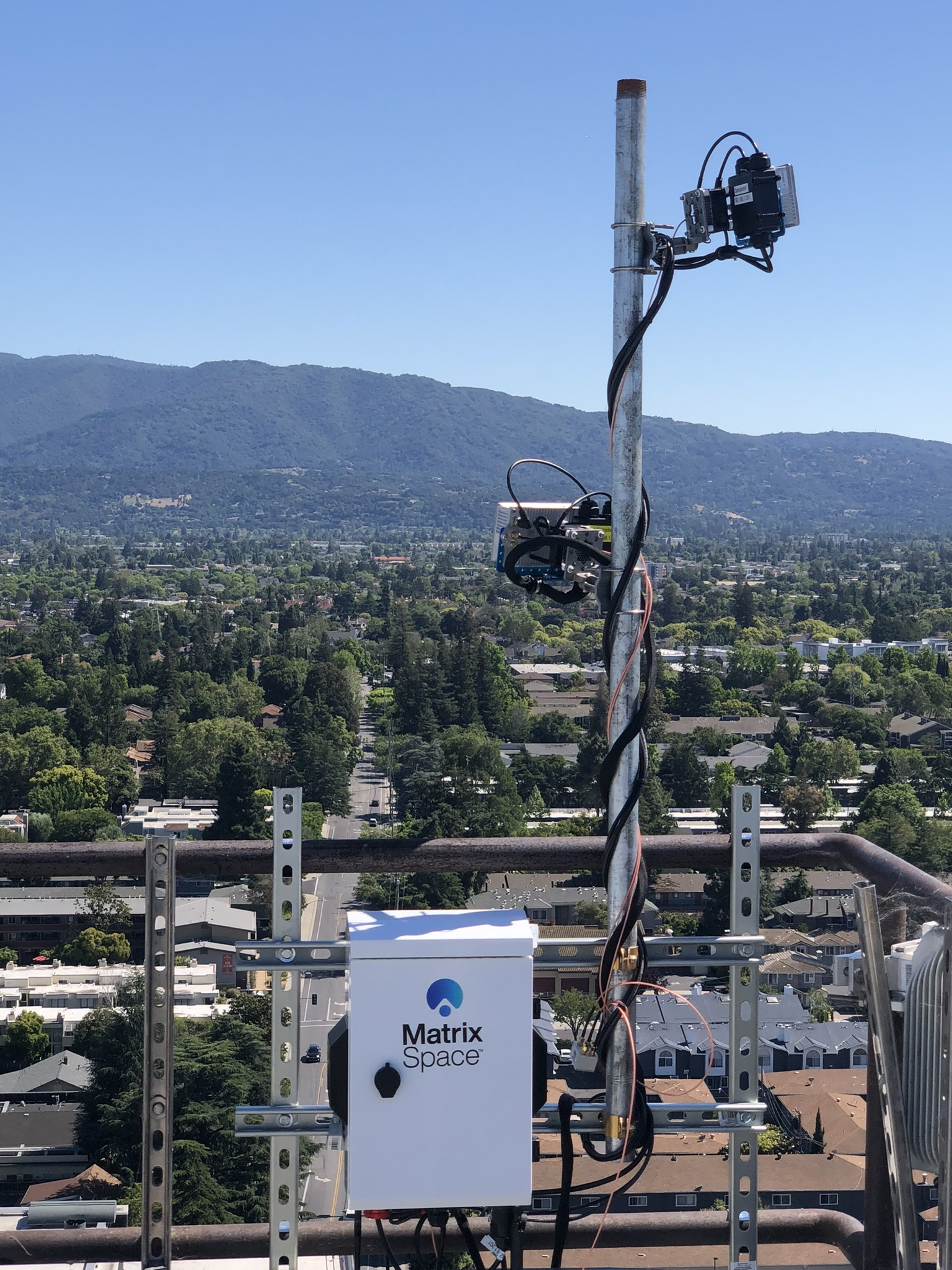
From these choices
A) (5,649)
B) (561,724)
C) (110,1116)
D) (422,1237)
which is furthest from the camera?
(5,649)

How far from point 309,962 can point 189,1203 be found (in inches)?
309

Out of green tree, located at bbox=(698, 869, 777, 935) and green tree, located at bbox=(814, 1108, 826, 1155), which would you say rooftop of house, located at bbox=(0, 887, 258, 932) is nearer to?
green tree, located at bbox=(698, 869, 777, 935)

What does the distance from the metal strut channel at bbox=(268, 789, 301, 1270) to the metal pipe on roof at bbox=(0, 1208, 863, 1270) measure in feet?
0.19

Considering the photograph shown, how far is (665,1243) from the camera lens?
1.87 metres

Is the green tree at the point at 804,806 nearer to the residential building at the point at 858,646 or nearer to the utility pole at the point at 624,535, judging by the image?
the residential building at the point at 858,646

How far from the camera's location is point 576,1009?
91.2 inches

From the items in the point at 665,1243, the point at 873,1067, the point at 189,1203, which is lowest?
the point at 189,1203

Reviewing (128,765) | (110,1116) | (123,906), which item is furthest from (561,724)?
(110,1116)

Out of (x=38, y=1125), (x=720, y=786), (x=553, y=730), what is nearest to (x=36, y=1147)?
(x=38, y=1125)

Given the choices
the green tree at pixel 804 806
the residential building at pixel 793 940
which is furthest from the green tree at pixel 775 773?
the residential building at pixel 793 940

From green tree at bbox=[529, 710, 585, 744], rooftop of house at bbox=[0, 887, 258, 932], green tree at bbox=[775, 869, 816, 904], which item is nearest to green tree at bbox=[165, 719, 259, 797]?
rooftop of house at bbox=[0, 887, 258, 932]

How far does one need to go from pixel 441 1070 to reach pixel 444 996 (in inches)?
3.7

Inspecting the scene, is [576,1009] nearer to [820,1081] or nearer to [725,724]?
[820,1081]

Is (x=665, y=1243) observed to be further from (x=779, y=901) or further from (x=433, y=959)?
(x=779, y=901)
